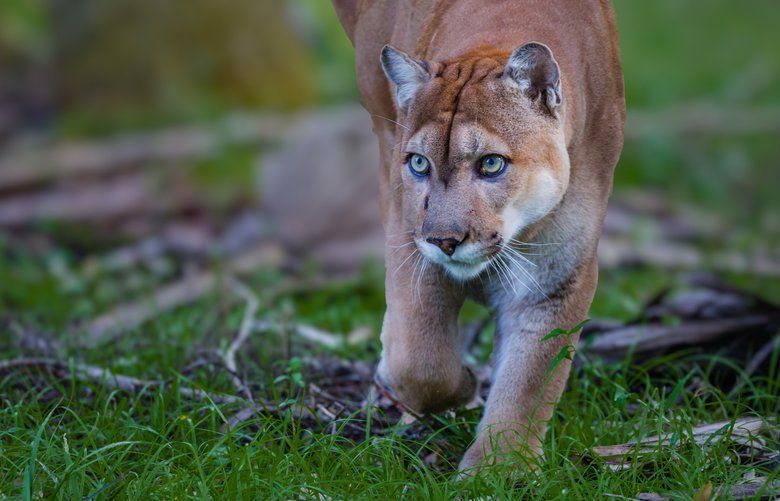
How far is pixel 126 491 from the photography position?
3.47 m

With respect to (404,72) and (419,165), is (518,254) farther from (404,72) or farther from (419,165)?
(404,72)

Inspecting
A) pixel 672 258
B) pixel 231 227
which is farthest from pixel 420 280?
pixel 231 227

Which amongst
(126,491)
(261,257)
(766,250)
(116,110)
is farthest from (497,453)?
(116,110)

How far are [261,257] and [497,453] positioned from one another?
4548mm

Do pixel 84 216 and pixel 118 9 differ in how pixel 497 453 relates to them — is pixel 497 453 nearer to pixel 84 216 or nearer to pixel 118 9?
pixel 84 216

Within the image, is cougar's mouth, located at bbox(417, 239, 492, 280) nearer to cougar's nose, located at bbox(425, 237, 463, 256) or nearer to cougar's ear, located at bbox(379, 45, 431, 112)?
cougar's nose, located at bbox(425, 237, 463, 256)

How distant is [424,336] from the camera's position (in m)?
4.04

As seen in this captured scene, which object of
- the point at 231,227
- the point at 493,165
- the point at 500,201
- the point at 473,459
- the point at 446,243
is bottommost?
the point at 231,227

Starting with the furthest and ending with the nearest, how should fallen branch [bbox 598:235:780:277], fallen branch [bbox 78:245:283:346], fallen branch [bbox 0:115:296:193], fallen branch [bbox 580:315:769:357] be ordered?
fallen branch [bbox 0:115:296:193]
fallen branch [bbox 598:235:780:277]
fallen branch [bbox 78:245:283:346]
fallen branch [bbox 580:315:769:357]

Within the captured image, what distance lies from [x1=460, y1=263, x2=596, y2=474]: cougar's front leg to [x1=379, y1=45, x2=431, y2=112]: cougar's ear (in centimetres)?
88

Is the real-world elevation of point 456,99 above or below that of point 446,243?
above

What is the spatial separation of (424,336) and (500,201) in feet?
2.25

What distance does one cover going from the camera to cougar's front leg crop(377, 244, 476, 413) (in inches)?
159

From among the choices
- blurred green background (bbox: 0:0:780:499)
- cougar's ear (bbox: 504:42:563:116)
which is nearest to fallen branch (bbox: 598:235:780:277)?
blurred green background (bbox: 0:0:780:499)
